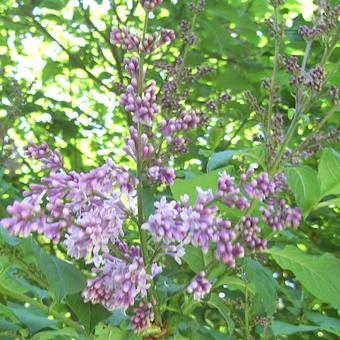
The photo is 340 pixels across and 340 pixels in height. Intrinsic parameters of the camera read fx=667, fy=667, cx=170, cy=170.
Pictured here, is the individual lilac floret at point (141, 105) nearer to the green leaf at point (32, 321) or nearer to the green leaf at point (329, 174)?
the green leaf at point (329, 174)

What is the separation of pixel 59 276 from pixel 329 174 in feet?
2.63

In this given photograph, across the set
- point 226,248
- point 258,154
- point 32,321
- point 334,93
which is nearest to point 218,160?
point 258,154

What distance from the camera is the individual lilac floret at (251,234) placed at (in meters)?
1.44

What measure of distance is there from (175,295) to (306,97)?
0.77 metres

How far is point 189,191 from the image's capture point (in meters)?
1.75

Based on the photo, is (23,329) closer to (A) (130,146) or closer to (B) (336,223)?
(A) (130,146)

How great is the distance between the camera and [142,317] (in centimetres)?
146

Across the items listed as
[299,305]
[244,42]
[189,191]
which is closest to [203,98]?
[244,42]

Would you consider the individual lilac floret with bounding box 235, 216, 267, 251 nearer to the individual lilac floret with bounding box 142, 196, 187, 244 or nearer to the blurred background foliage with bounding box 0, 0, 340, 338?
the individual lilac floret with bounding box 142, 196, 187, 244

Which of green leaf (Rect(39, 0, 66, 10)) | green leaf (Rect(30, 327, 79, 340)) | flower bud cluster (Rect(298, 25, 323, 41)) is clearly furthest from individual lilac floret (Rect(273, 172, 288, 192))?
green leaf (Rect(39, 0, 66, 10))

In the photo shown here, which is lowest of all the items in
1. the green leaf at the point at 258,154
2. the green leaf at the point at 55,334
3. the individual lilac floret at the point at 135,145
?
the green leaf at the point at 55,334

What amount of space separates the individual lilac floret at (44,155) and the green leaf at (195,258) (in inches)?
18.3

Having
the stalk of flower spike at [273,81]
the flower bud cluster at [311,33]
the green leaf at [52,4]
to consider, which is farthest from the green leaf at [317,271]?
the green leaf at [52,4]

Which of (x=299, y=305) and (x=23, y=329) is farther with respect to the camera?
(x=299, y=305)
